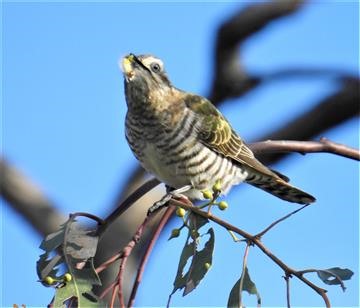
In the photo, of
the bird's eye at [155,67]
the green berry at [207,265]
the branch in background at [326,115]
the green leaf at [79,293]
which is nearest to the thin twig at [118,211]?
the green leaf at [79,293]

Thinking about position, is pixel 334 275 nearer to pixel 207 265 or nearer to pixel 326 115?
pixel 207 265

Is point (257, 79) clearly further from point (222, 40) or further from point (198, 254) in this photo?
point (198, 254)

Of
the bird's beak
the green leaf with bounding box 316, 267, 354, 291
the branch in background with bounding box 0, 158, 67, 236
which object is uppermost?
the bird's beak

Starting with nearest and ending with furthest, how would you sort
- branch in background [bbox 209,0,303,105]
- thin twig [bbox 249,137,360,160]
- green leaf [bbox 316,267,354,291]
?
green leaf [bbox 316,267,354,291], thin twig [bbox 249,137,360,160], branch in background [bbox 209,0,303,105]

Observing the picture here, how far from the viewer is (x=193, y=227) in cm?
284

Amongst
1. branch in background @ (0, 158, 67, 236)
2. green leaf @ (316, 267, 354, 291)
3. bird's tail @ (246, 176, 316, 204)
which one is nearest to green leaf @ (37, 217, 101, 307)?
green leaf @ (316, 267, 354, 291)

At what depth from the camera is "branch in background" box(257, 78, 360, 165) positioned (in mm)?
6957

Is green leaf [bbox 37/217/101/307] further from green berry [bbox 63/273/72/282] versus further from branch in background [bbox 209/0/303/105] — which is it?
branch in background [bbox 209/0/303/105]

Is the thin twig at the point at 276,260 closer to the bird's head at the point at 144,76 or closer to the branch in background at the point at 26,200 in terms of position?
the bird's head at the point at 144,76

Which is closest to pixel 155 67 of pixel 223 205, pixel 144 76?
pixel 144 76

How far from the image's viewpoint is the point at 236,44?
24.7 feet

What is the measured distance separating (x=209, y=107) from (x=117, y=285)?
5.66 ft

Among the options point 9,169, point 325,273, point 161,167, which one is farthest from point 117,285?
point 9,169

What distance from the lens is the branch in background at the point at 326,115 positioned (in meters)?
6.96
